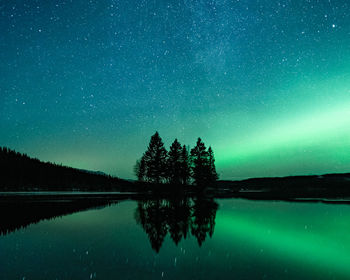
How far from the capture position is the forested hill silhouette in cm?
6815

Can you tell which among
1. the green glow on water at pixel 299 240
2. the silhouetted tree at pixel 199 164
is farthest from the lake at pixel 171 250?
the silhouetted tree at pixel 199 164

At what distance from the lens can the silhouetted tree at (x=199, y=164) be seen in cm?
6006

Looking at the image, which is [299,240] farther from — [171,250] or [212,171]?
[212,171]

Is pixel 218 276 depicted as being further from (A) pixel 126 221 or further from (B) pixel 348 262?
(A) pixel 126 221

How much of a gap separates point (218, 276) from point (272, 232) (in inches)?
264

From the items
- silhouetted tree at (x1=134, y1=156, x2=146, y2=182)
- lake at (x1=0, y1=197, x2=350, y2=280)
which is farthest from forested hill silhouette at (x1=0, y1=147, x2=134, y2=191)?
lake at (x1=0, y1=197, x2=350, y2=280)

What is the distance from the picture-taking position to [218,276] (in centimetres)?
623

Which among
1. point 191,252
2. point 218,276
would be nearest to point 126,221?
point 191,252

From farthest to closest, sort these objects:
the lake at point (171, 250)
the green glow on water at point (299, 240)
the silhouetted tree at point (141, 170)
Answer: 1. the silhouetted tree at point (141, 170)
2. the green glow on water at point (299, 240)
3. the lake at point (171, 250)

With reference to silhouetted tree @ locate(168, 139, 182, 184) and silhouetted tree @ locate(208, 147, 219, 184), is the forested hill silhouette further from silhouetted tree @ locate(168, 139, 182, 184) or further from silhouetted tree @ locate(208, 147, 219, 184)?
silhouetted tree @ locate(208, 147, 219, 184)

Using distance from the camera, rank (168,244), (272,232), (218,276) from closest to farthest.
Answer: (218,276) < (168,244) < (272,232)

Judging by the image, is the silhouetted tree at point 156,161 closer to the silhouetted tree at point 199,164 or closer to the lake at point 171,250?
the silhouetted tree at point 199,164

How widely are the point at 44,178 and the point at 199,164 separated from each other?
4705 centimetres

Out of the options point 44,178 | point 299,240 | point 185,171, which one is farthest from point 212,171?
point 299,240
